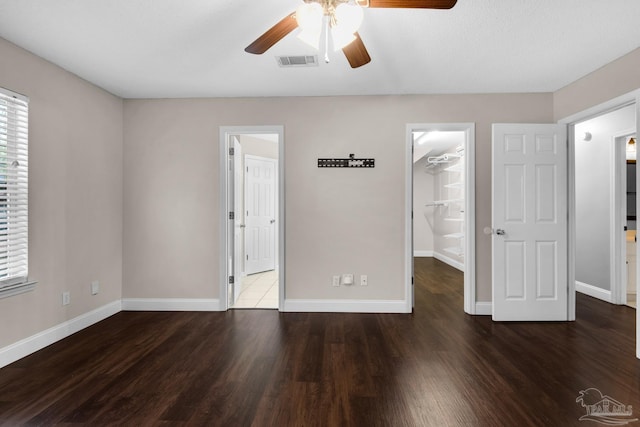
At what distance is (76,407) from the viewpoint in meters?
1.89

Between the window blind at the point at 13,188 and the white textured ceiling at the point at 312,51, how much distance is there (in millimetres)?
549

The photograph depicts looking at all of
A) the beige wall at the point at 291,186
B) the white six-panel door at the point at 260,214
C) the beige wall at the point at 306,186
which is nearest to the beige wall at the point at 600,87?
the beige wall at the point at 291,186

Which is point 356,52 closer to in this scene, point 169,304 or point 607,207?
point 169,304

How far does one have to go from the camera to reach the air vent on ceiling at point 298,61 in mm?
2713

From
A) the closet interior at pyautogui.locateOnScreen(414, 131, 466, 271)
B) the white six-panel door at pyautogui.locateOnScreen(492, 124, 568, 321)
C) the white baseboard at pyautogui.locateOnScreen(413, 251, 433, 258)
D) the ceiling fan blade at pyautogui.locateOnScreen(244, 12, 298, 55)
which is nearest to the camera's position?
the ceiling fan blade at pyautogui.locateOnScreen(244, 12, 298, 55)

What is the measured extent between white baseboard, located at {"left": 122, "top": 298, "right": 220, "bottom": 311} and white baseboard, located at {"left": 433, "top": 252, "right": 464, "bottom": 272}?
4.81 meters

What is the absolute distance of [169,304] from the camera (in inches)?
145

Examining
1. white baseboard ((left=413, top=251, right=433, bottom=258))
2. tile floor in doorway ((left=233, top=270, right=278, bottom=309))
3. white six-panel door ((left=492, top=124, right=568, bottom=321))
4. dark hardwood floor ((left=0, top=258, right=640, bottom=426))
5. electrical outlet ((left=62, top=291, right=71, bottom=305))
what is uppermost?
white six-panel door ((left=492, top=124, right=568, bottom=321))

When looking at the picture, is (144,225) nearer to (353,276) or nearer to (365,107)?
Answer: (353,276)

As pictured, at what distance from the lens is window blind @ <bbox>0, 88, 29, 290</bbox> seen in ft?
7.78

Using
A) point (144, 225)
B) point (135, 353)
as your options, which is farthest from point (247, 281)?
point (135, 353)

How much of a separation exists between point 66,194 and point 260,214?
124 inches

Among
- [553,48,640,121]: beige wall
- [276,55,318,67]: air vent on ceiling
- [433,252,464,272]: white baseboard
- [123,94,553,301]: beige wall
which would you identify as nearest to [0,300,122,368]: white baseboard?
[123,94,553,301]: beige wall

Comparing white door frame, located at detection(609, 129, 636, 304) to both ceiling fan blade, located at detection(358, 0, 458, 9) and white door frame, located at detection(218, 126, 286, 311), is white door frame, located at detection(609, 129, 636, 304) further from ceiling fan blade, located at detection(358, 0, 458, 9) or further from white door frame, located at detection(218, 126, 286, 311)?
white door frame, located at detection(218, 126, 286, 311)
